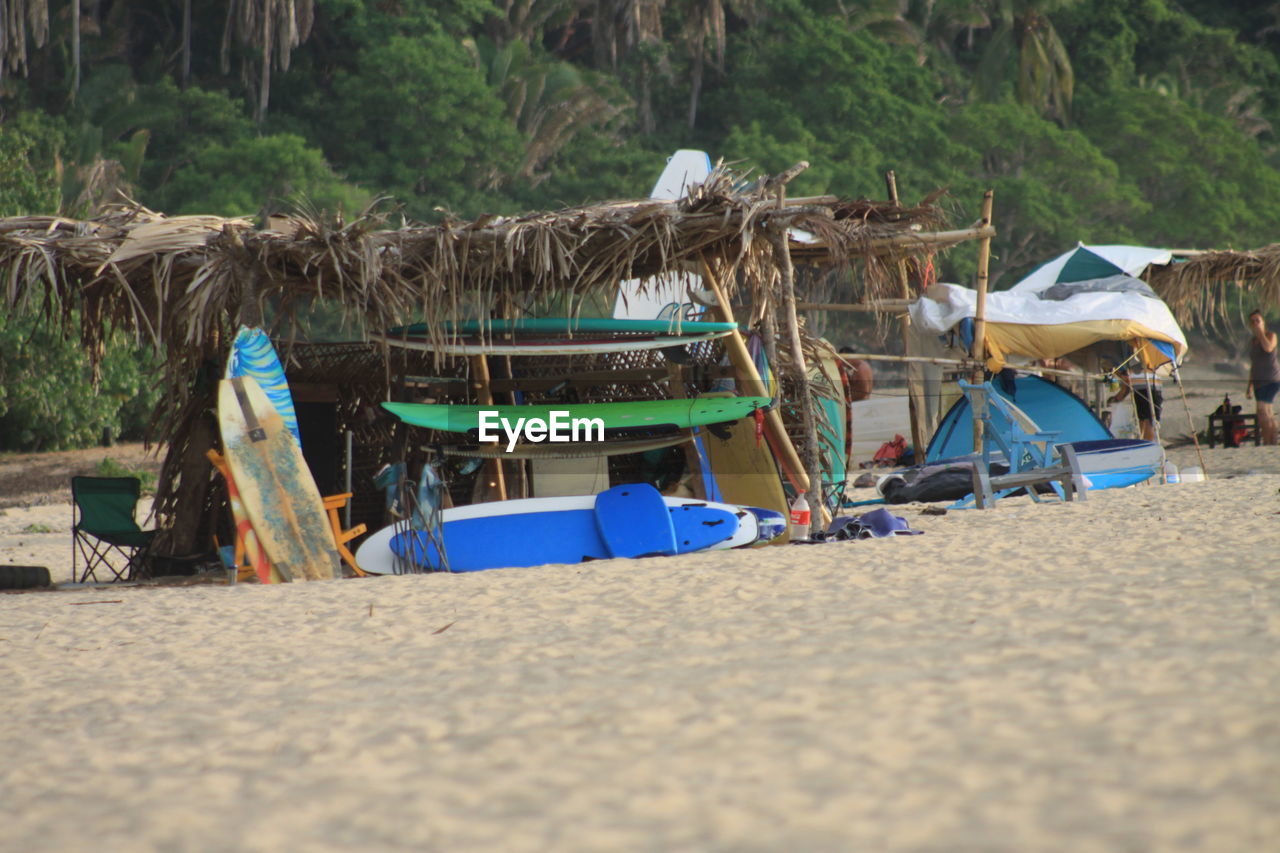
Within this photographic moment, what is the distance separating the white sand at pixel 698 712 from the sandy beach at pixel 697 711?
0.01 m

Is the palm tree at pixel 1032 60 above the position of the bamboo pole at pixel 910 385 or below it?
above

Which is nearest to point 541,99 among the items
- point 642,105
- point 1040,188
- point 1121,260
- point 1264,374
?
point 642,105

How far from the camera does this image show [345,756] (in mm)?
3340

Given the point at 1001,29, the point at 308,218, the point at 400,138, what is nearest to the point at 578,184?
the point at 400,138

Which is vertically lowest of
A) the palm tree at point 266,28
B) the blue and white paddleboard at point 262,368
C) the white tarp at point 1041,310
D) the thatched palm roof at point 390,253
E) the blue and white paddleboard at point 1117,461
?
the blue and white paddleboard at point 1117,461

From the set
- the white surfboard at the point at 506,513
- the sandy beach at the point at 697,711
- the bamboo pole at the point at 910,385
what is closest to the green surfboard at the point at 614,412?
the white surfboard at the point at 506,513

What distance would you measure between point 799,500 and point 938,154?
921 inches

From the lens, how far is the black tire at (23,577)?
730 cm

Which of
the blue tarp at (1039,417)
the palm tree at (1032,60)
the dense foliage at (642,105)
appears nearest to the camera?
the blue tarp at (1039,417)

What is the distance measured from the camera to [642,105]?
32.8 meters

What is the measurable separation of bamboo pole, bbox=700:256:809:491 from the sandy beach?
2.15 meters

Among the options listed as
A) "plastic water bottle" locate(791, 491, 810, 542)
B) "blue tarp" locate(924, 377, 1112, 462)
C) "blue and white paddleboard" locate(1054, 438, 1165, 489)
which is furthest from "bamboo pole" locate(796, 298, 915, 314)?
"blue tarp" locate(924, 377, 1112, 462)

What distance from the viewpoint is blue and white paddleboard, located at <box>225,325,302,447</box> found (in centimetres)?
725

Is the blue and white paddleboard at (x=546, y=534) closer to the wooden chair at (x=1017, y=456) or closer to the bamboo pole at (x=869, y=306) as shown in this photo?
the wooden chair at (x=1017, y=456)
